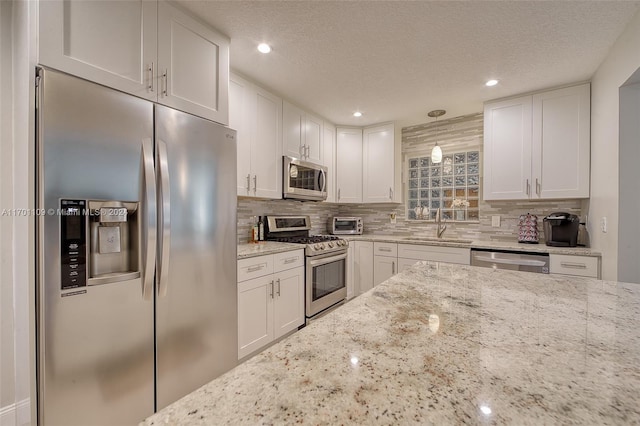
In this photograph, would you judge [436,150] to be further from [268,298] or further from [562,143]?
[268,298]

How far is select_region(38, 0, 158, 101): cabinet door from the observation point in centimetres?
113

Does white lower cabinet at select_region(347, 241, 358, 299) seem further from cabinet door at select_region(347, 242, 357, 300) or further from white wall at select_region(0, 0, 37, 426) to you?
white wall at select_region(0, 0, 37, 426)

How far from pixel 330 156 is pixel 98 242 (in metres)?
2.82

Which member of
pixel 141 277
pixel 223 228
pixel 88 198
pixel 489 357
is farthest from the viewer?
pixel 223 228

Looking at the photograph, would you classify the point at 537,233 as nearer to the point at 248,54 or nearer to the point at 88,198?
the point at 248,54

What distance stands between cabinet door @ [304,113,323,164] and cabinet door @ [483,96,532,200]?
187 centimetres

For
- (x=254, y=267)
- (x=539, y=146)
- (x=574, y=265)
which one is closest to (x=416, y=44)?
(x=539, y=146)

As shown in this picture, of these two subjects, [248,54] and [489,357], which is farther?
[248,54]

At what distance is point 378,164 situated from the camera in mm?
3674

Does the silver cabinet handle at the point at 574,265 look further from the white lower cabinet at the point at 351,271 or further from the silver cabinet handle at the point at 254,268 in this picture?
the silver cabinet handle at the point at 254,268

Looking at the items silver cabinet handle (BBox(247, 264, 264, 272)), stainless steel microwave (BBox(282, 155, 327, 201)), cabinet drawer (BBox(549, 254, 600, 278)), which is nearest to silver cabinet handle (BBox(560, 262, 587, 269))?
cabinet drawer (BBox(549, 254, 600, 278))

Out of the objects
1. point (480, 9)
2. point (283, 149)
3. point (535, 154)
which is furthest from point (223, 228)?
point (535, 154)

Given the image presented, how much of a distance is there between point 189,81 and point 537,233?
3.40m

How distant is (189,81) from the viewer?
1664 mm
